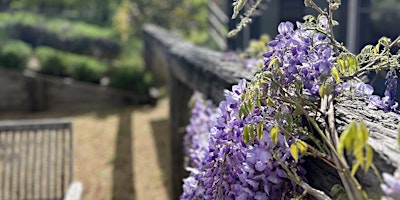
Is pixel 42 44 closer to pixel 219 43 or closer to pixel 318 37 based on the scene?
pixel 219 43

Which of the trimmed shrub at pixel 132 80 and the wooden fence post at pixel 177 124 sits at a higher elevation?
the trimmed shrub at pixel 132 80

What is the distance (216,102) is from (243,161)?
109cm

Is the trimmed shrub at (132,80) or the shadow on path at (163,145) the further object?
the trimmed shrub at (132,80)

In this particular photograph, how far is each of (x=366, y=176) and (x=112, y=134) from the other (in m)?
6.10

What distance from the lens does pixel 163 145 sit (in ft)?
20.3

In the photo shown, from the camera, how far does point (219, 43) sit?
8344mm

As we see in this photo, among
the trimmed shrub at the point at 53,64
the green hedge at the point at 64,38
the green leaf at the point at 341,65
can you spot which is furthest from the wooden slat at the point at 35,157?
the green hedge at the point at 64,38

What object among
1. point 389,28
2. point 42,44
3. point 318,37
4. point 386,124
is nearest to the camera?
point 386,124

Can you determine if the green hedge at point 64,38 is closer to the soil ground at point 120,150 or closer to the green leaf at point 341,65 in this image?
the soil ground at point 120,150

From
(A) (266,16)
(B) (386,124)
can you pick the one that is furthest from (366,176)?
(A) (266,16)

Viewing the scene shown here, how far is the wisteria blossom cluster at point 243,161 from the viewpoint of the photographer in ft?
3.11

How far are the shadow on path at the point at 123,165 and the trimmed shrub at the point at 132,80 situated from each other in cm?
108

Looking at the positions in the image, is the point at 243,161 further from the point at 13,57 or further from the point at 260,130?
the point at 13,57

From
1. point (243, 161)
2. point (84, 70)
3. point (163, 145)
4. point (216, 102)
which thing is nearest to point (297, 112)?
point (243, 161)
